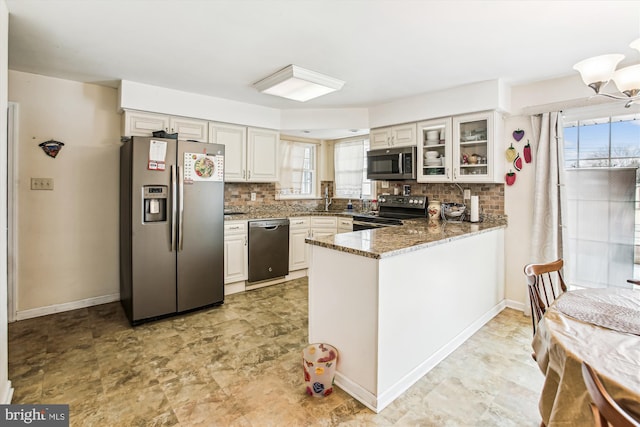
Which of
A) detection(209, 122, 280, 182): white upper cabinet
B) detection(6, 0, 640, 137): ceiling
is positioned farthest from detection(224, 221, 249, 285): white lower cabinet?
detection(6, 0, 640, 137): ceiling

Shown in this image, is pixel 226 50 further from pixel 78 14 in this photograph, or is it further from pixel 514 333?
pixel 514 333

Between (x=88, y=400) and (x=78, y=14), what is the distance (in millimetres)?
2400

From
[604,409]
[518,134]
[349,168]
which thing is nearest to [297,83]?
[518,134]

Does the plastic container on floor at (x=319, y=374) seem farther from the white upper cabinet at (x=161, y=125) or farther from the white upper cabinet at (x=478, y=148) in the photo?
the white upper cabinet at (x=161, y=125)

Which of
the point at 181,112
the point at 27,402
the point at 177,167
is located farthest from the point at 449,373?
the point at 181,112

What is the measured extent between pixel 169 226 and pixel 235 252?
3.07ft

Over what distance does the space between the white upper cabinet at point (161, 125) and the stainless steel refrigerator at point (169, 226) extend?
A: 0.89 ft

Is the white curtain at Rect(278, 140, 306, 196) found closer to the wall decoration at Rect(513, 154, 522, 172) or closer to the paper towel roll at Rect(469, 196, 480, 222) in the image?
the paper towel roll at Rect(469, 196, 480, 222)

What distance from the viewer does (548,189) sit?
10.2 feet

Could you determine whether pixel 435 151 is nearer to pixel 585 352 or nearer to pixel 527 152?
pixel 527 152

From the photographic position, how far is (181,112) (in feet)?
11.8

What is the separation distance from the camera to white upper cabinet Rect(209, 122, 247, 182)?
3.93m

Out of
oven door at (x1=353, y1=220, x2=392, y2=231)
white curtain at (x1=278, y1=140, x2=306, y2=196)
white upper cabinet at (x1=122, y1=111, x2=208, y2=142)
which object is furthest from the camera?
white curtain at (x1=278, y1=140, x2=306, y2=196)

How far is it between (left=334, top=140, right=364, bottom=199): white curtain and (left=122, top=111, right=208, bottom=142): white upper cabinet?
2367 mm
